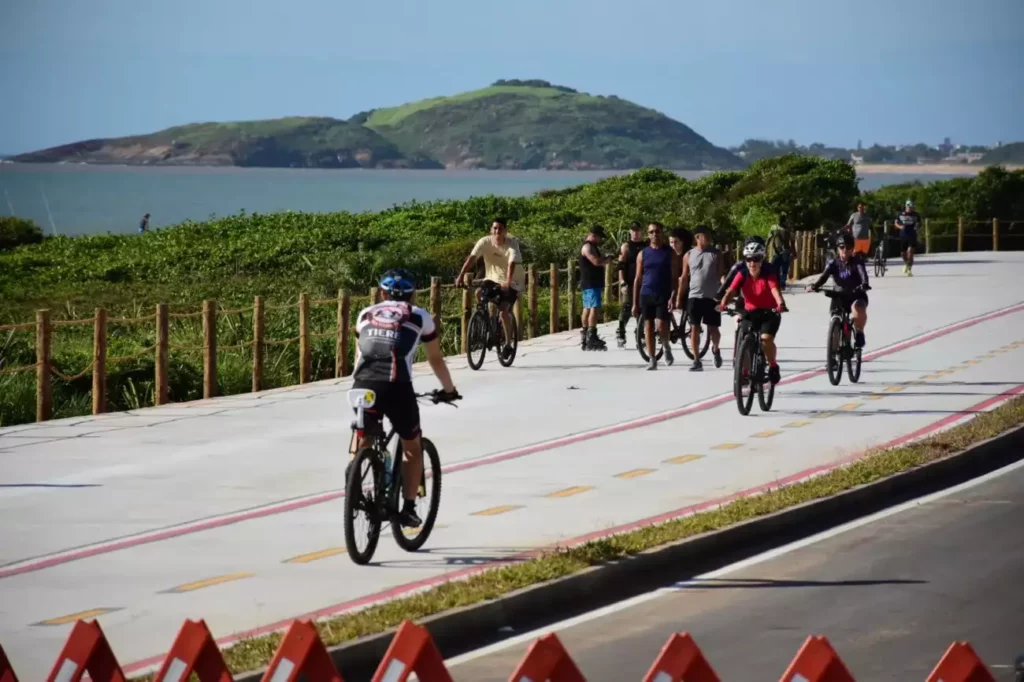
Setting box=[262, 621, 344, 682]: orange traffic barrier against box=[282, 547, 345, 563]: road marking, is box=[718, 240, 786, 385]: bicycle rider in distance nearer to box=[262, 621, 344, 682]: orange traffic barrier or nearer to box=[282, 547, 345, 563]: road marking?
box=[282, 547, 345, 563]: road marking

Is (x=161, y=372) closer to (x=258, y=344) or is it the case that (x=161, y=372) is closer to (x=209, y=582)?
(x=258, y=344)

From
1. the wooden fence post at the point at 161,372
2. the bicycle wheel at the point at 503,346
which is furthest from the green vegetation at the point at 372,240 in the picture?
the wooden fence post at the point at 161,372

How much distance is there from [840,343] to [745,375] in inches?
121

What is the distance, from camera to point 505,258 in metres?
23.7

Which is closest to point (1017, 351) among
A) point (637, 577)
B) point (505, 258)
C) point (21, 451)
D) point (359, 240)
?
point (505, 258)

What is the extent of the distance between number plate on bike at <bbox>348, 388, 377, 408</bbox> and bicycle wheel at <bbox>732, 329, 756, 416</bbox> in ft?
27.2

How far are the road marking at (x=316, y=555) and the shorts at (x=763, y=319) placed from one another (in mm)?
8380

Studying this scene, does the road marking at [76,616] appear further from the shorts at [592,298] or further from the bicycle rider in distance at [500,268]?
the shorts at [592,298]

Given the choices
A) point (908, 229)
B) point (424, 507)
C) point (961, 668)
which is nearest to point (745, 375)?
point (424, 507)

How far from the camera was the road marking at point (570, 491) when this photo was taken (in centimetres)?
1397

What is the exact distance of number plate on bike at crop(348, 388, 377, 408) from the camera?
36.2 feet

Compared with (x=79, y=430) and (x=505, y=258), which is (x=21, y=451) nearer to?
(x=79, y=430)

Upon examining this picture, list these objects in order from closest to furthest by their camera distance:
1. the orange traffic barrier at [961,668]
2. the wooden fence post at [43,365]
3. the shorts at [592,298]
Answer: the orange traffic barrier at [961,668]
the wooden fence post at [43,365]
the shorts at [592,298]

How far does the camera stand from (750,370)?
19.0 m
